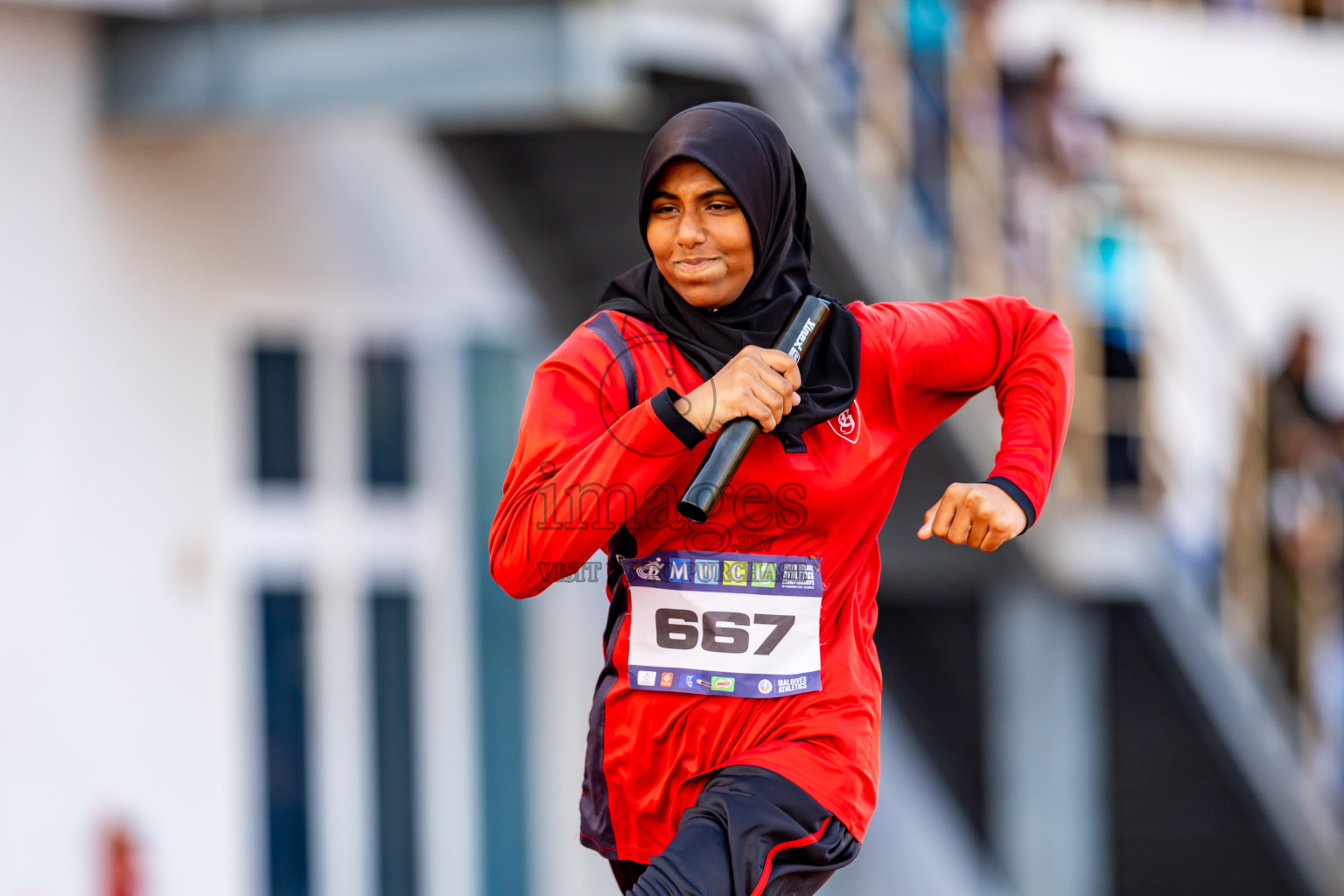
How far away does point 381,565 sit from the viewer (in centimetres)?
1079

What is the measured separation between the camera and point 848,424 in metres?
3.46

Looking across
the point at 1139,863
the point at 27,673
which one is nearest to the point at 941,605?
the point at 1139,863

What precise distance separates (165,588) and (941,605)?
4605 millimetres

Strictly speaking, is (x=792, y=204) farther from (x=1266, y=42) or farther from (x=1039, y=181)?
(x=1266, y=42)

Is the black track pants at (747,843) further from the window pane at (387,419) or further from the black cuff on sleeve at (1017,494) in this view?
the window pane at (387,419)

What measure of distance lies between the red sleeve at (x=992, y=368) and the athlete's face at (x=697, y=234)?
0.36m

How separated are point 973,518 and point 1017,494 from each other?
0.18m

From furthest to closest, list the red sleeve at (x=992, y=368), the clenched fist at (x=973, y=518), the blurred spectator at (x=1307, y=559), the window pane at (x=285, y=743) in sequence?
1. the window pane at (x=285, y=743)
2. the blurred spectator at (x=1307, y=559)
3. the red sleeve at (x=992, y=368)
4. the clenched fist at (x=973, y=518)

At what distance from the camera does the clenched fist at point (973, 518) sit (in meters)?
3.23

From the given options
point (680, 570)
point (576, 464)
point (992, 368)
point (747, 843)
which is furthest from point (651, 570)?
point (992, 368)

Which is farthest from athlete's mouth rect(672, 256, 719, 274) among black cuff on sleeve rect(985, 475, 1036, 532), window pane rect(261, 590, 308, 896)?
window pane rect(261, 590, 308, 896)

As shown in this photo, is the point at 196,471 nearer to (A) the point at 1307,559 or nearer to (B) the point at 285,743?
(B) the point at 285,743

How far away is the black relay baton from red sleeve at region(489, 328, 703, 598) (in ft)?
0.24

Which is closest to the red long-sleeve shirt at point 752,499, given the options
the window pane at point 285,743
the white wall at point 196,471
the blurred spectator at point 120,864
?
the blurred spectator at point 120,864
